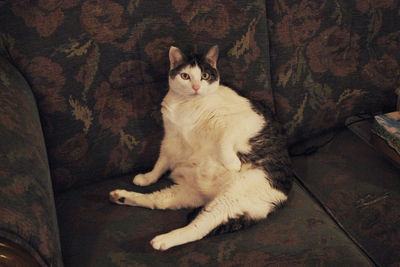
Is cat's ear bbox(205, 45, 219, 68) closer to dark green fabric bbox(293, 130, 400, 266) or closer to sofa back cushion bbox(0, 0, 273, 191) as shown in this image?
sofa back cushion bbox(0, 0, 273, 191)

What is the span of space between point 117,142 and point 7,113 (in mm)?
484

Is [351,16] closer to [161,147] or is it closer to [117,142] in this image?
[161,147]

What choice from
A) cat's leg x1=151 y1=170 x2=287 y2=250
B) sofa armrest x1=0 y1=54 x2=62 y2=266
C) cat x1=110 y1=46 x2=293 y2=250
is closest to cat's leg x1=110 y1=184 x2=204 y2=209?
cat x1=110 y1=46 x2=293 y2=250

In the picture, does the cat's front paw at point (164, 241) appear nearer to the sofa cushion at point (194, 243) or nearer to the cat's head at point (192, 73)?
the sofa cushion at point (194, 243)

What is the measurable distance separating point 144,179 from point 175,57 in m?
0.54

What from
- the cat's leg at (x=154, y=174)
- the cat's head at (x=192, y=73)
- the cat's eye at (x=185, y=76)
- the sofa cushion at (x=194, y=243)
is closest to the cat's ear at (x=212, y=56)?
the cat's head at (x=192, y=73)

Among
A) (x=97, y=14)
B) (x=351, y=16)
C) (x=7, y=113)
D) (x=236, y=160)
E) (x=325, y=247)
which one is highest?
(x=97, y=14)

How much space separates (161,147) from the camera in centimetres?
155

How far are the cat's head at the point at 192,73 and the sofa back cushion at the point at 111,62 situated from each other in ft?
0.25

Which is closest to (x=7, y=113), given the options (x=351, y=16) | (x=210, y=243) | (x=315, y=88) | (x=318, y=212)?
(x=210, y=243)

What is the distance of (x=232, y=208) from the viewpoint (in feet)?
4.19

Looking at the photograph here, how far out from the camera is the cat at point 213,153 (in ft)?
4.34

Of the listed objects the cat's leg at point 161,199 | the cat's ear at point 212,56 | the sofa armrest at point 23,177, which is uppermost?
the cat's ear at point 212,56

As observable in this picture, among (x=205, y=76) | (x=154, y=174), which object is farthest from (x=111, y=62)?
(x=154, y=174)
